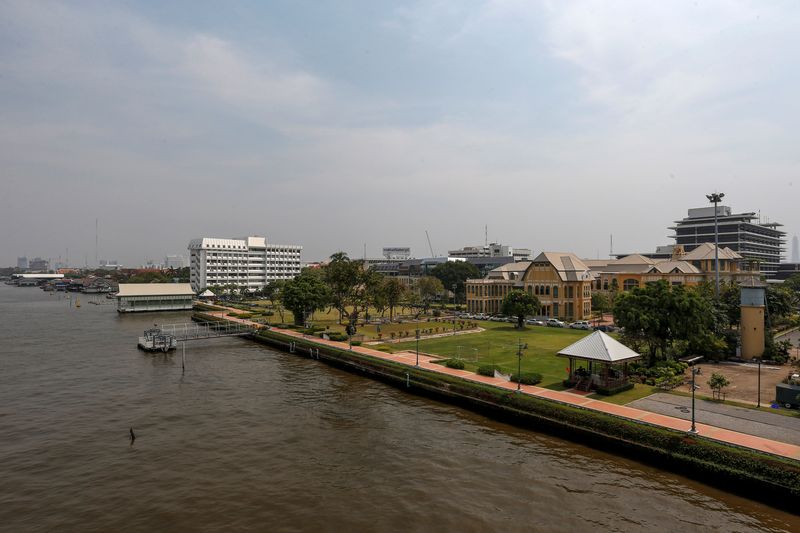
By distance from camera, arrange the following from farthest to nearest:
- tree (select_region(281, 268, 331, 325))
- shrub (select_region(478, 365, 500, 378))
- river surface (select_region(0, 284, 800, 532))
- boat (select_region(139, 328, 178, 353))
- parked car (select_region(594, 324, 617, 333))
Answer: tree (select_region(281, 268, 331, 325)), parked car (select_region(594, 324, 617, 333)), boat (select_region(139, 328, 178, 353)), shrub (select_region(478, 365, 500, 378)), river surface (select_region(0, 284, 800, 532))

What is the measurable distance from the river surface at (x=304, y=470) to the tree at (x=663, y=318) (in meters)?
22.1

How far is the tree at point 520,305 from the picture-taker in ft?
267

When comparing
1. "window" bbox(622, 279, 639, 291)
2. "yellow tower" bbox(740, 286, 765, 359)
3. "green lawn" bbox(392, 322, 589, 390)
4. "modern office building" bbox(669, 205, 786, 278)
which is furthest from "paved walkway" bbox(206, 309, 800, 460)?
"modern office building" bbox(669, 205, 786, 278)

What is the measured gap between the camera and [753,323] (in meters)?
54.4

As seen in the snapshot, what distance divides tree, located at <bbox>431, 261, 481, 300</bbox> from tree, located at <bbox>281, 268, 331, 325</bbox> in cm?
6208

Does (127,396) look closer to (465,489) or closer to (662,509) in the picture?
(465,489)

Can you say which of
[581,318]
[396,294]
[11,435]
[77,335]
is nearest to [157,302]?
[77,335]

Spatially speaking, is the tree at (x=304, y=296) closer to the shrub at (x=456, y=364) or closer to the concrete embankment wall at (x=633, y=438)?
the concrete embankment wall at (x=633, y=438)

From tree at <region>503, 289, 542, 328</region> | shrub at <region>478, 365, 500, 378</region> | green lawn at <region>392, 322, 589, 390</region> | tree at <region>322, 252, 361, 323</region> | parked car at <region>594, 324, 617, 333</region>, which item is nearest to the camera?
shrub at <region>478, 365, 500, 378</region>

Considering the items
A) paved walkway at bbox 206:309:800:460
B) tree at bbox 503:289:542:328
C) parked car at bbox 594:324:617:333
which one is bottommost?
paved walkway at bbox 206:309:800:460

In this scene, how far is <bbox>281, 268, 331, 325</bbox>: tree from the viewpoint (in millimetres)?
87062

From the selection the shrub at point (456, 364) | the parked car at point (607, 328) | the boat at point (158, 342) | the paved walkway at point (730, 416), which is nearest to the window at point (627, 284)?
the parked car at point (607, 328)

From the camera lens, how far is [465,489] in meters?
27.7

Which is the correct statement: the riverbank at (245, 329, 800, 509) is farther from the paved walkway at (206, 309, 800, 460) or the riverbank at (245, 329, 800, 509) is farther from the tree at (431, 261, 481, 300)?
the tree at (431, 261, 481, 300)
